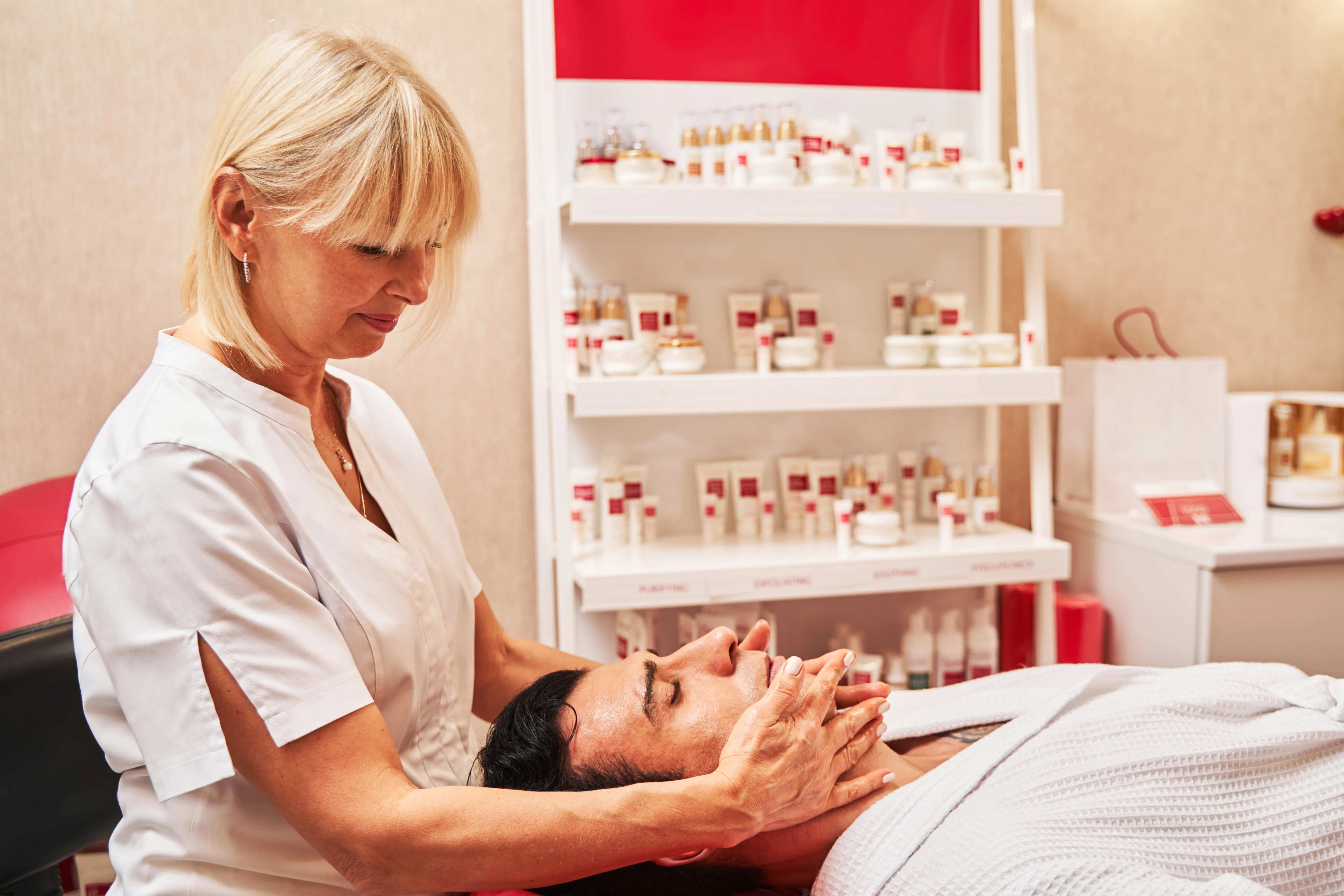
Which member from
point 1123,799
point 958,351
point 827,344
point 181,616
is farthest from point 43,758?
point 958,351

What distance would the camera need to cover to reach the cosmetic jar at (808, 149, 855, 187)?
7.09 ft

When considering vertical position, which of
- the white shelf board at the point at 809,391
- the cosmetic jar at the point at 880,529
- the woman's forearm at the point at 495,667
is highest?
the white shelf board at the point at 809,391

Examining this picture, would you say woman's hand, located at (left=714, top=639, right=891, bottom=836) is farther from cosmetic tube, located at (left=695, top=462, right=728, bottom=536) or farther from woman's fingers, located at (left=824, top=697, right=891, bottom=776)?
cosmetic tube, located at (left=695, top=462, right=728, bottom=536)

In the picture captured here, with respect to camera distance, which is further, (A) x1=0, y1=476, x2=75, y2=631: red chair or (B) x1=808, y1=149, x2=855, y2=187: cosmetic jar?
(B) x1=808, y1=149, x2=855, y2=187: cosmetic jar

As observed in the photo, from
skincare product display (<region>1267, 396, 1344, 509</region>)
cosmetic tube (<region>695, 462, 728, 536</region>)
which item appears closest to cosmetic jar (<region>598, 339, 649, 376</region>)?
cosmetic tube (<region>695, 462, 728, 536</region>)

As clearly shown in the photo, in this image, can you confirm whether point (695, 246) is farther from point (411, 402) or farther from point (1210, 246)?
point (1210, 246)

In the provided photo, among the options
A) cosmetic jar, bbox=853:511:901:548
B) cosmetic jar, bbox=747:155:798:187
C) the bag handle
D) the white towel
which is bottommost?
the white towel

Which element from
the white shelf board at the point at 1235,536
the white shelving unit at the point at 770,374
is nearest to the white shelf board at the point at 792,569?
the white shelving unit at the point at 770,374

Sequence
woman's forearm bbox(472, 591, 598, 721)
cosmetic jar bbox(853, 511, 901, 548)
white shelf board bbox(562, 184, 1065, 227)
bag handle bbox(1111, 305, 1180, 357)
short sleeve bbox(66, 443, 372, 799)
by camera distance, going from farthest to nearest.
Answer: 1. bag handle bbox(1111, 305, 1180, 357)
2. cosmetic jar bbox(853, 511, 901, 548)
3. white shelf board bbox(562, 184, 1065, 227)
4. woman's forearm bbox(472, 591, 598, 721)
5. short sleeve bbox(66, 443, 372, 799)

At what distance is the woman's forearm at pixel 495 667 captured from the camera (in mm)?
1469

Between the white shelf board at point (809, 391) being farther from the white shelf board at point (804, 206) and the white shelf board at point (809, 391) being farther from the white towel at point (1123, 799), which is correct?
the white towel at point (1123, 799)

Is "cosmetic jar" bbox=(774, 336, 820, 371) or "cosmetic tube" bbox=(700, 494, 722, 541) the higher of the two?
"cosmetic jar" bbox=(774, 336, 820, 371)

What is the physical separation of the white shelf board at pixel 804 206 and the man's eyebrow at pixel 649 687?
110 centimetres

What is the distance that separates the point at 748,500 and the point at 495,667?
1047 millimetres
